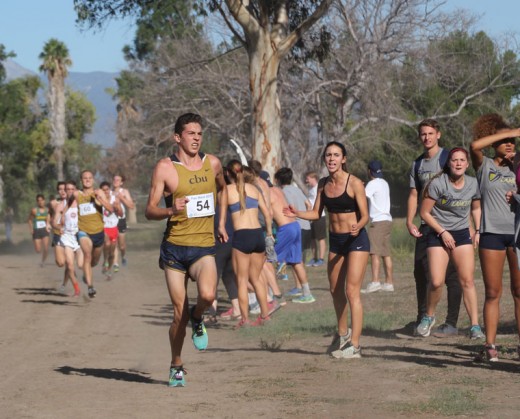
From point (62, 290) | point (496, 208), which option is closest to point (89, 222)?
point (62, 290)

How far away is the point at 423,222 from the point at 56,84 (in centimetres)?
6392

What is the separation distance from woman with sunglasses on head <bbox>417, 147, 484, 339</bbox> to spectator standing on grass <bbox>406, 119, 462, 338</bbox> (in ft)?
0.78

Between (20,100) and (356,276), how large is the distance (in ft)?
192

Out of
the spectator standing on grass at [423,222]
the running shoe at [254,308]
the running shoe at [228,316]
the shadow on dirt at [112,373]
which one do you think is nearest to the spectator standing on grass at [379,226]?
the running shoe at [254,308]

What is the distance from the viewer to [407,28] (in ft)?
120

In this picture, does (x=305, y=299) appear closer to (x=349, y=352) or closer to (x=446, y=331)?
(x=446, y=331)

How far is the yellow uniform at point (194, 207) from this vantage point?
9047mm

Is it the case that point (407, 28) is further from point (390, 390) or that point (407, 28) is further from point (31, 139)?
point (31, 139)

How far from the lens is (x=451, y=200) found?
34.6 feet

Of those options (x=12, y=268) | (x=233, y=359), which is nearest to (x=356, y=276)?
(x=233, y=359)

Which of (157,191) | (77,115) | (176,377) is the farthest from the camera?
(77,115)

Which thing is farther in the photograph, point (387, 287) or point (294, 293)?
point (294, 293)

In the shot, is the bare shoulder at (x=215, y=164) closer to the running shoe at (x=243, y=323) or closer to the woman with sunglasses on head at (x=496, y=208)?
the woman with sunglasses on head at (x=496, y=208)

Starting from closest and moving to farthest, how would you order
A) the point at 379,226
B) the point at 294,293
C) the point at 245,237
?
the point at 245,237
the point at 379,226
the point at 294,293
